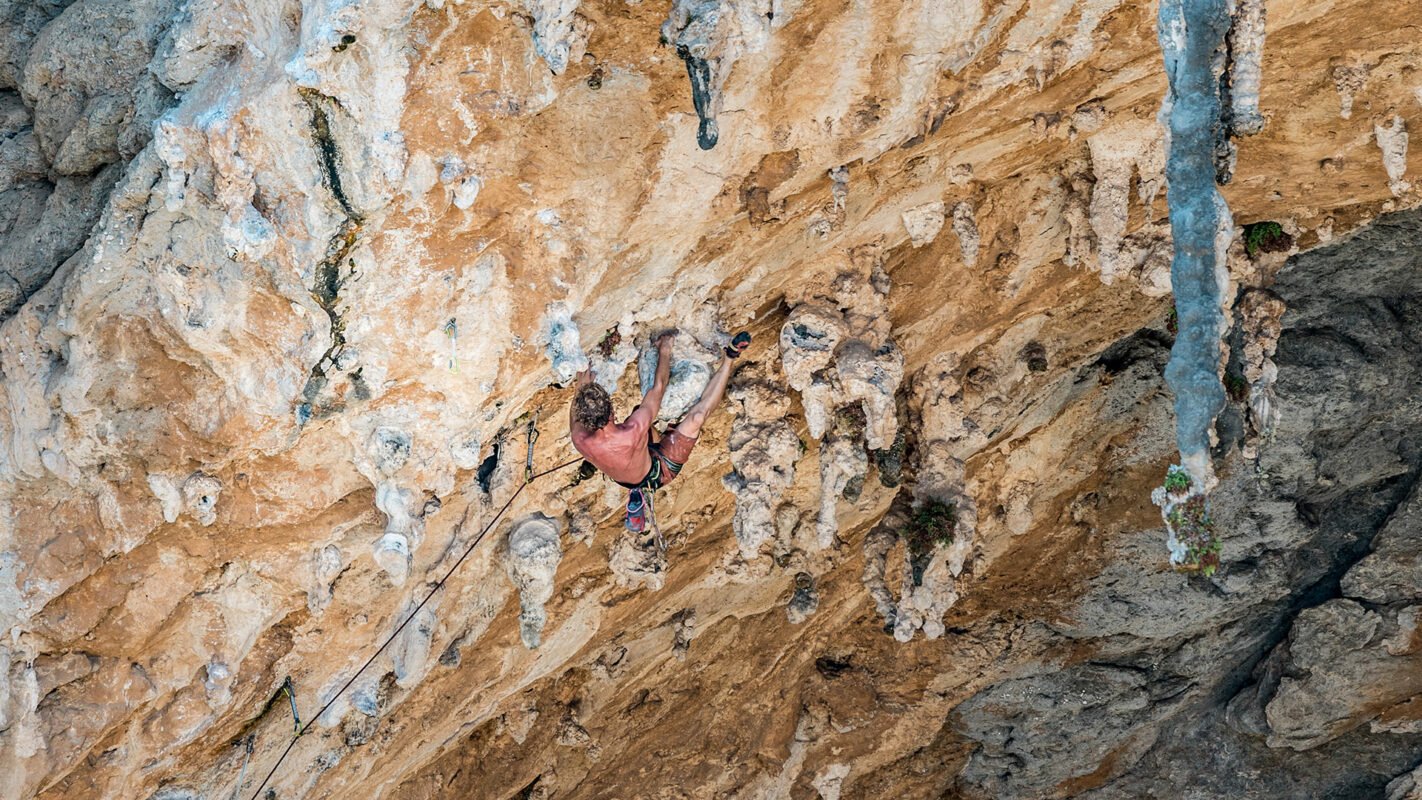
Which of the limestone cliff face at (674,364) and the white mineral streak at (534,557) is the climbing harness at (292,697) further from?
the white mineral streak at (534,557)

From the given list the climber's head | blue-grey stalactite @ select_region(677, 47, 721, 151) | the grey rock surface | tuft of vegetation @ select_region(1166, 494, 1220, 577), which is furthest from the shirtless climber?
the grey rock surface

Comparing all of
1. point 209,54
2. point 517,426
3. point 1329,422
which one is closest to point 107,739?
point 517,426

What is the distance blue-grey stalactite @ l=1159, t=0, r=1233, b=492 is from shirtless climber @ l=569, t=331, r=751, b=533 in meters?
2.50

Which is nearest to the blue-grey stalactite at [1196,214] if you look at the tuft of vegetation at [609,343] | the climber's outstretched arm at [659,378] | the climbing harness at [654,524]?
the climber's outstretched arm at [659,378]

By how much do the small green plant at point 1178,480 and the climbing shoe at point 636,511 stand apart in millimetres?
3347

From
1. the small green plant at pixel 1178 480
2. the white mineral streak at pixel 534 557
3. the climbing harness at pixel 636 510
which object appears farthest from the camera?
the small green plant at pixel 1178 480

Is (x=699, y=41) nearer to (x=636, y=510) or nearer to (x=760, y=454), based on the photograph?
(x=760, y=454)

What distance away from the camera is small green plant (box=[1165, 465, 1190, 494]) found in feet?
23.0

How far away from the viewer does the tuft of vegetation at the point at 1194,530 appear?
7.35m

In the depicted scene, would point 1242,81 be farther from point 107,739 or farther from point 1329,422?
point 107,739

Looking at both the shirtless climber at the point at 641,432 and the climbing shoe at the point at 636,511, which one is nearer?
the shirtless climber at the point at 641,432

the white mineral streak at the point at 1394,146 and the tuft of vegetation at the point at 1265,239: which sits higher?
the white mineral streak at the point at 1394,146

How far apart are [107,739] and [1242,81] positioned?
6812mm

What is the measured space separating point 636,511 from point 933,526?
2.34m
